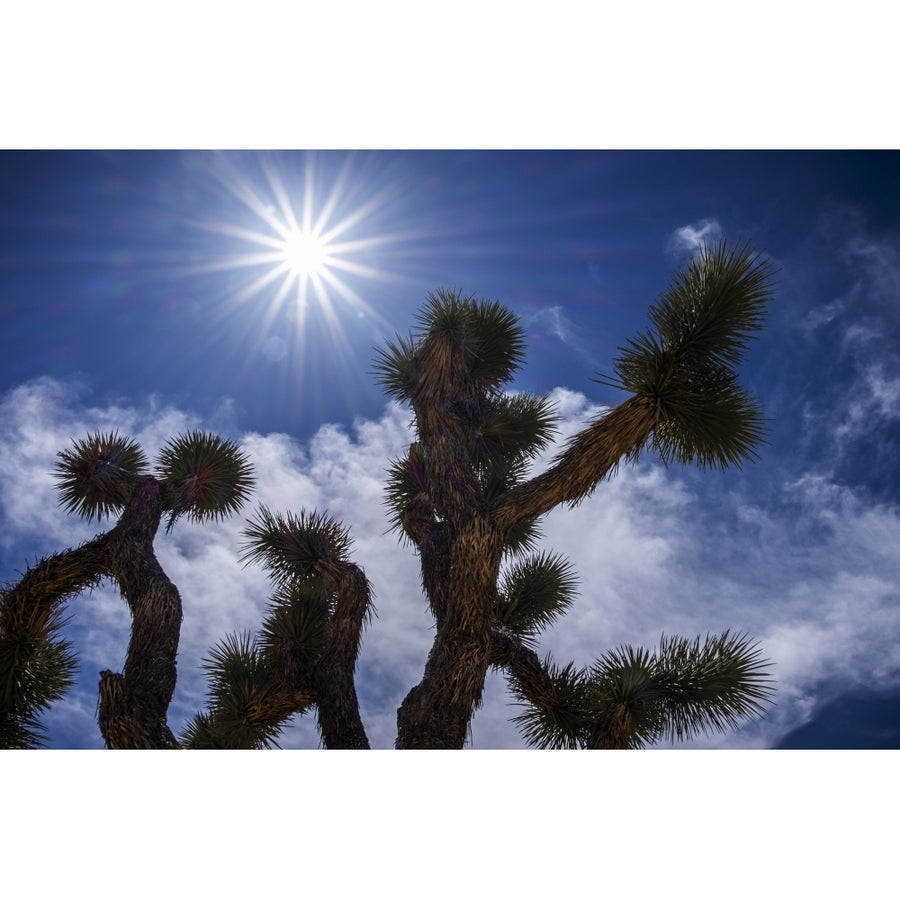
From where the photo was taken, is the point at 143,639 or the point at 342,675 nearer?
the point at 143,639

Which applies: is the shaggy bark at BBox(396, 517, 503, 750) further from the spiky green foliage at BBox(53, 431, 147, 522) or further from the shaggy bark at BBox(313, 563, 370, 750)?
the spiky green foliage at BBox(53, 431, 147, 522)

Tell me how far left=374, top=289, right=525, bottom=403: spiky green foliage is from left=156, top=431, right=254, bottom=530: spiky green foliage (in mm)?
1745

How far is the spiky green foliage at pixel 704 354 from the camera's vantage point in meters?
5.53

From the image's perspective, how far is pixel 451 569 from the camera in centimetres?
577

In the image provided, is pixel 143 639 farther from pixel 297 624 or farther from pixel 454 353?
pixel 454 353

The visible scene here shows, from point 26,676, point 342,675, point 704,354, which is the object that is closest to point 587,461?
point 704,354

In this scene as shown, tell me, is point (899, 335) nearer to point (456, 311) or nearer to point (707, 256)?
point (707, 256)

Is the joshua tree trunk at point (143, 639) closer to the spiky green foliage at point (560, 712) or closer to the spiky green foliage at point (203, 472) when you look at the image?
the spiky green foliage at point (203, 472)

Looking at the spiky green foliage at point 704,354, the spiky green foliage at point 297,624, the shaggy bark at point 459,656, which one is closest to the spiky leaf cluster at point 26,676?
the spiky green foliage at point 297,624

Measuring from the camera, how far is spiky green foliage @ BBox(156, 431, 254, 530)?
718 cm

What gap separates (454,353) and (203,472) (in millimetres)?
2731

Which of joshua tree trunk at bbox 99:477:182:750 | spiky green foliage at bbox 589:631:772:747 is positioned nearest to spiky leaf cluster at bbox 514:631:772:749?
spiky green foliage at bbox 589:631:772:747

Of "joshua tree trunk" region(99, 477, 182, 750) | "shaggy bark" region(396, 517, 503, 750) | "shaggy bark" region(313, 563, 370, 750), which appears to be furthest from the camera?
"shaggy bark" region(313, 563, 370, 750)

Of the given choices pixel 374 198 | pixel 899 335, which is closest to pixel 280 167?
pixel 374 198
